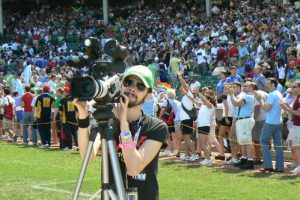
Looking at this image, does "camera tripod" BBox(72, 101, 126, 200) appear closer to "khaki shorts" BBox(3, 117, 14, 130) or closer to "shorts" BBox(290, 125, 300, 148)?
"shorts" BBox(290, 125, 300, 148)

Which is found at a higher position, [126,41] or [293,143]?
[126,41]

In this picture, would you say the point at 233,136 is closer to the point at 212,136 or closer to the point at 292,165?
the point at 212,136

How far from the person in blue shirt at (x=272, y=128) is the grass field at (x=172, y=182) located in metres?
0.28

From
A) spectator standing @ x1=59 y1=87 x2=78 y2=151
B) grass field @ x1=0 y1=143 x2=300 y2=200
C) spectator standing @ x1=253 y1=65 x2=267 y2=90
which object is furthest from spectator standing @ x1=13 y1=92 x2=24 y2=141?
spectator standing @ x1=253 y1=65 x2=267 y2=90

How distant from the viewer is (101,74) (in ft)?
13.4

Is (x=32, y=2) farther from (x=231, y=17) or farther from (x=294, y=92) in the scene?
(x=294, y=92)

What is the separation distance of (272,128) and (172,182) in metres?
2.23

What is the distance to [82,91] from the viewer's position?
409cm

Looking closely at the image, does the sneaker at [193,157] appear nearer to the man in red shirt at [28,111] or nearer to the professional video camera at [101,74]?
the man in red shirt at [28,111]

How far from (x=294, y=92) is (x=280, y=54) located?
28.5 ft

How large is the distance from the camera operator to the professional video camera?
9 cm

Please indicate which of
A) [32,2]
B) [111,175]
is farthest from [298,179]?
[32,2]

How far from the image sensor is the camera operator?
4129mm

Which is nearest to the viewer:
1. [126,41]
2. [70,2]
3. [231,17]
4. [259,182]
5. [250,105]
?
[259,182]
